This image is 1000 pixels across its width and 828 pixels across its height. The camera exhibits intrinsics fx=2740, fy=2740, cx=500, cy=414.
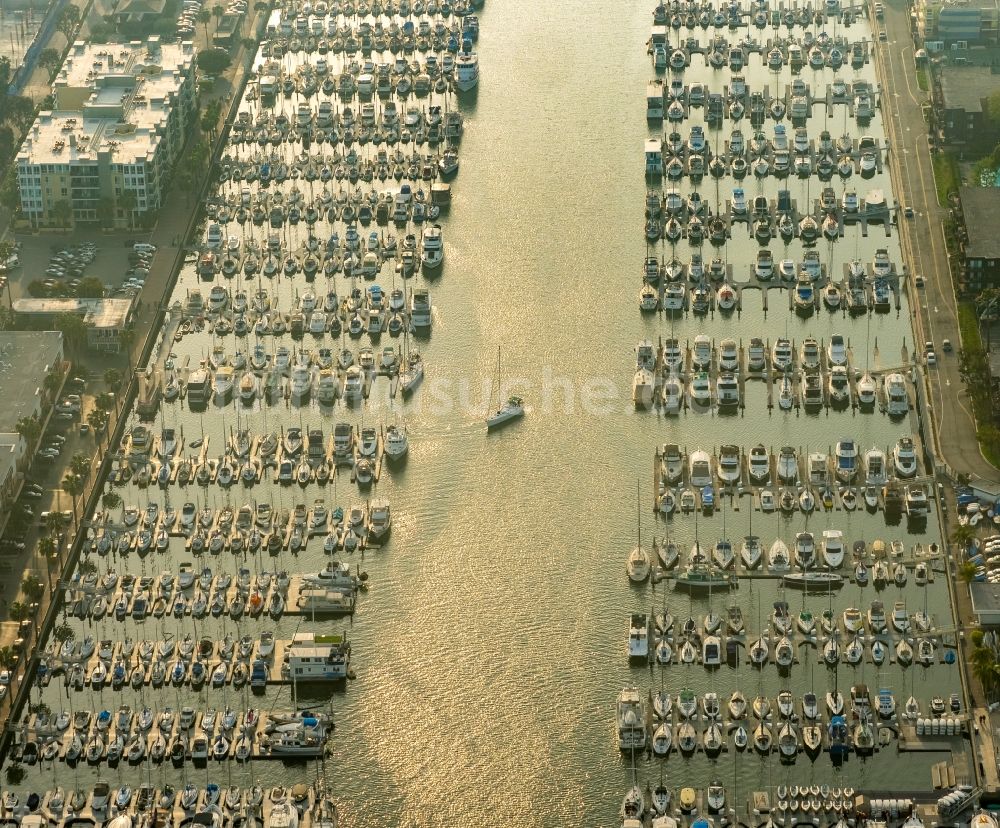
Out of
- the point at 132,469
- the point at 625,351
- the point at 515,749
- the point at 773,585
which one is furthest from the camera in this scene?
the point at 625,351

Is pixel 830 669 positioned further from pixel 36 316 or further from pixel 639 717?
pixel 36 316

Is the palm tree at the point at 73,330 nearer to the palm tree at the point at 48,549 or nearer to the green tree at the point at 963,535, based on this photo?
the palm tree at the point at 48,549

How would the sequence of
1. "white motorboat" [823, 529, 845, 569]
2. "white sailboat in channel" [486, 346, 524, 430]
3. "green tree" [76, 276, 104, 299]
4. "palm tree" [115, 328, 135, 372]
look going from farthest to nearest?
"green tree" [76, 276, 104, 299], "palm tree" [115, 328, 135, 372], "white sailboat in channel" [486, 346, 524, 430], "white motorboat" [823, 529, 845, 569]

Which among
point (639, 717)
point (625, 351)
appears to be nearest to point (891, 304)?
point (625, 351)

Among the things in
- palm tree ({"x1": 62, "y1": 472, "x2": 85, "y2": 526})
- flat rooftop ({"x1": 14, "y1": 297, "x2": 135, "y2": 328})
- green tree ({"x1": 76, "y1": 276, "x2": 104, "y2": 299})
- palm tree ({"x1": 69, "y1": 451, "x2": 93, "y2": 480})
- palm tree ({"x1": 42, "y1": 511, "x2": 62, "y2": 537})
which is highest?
green tree ({"x1": 76, "y1": 276, "x2": 104, "y2": 299})

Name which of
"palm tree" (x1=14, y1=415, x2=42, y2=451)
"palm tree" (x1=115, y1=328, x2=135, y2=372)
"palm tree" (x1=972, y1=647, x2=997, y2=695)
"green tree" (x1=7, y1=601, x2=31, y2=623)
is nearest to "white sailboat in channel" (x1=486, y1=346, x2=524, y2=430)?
"palm tree" (x1=115, y1=328, x2=135, y2=372)

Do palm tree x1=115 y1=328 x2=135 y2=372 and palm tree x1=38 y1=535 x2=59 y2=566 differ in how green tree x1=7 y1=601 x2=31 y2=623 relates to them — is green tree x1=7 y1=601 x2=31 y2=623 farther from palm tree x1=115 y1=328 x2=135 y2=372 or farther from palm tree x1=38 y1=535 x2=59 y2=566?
palm tree x1=115 y1=328 x2=135 y2=372

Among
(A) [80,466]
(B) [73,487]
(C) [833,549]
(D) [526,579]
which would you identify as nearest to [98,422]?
(A) [80,466]
